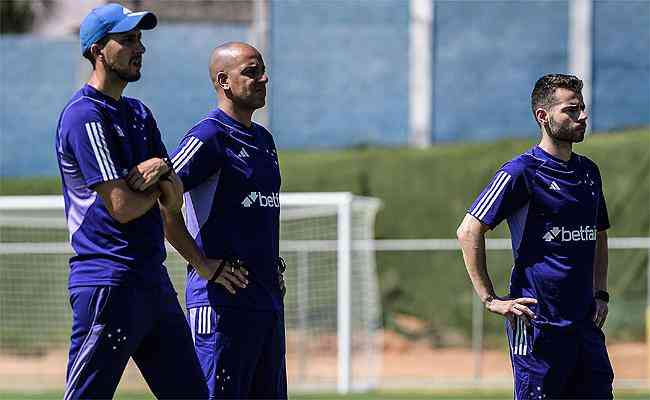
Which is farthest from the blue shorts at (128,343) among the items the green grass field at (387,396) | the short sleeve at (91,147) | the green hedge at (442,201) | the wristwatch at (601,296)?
the green hedge at (442,201)

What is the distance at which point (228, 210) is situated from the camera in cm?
571

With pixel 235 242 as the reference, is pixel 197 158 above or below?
above

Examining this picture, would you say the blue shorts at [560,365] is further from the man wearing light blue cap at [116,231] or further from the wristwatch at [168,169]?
the wristwatch at [168,169]

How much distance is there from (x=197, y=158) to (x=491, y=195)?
1.43m

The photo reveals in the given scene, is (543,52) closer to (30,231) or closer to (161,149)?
(30,231)

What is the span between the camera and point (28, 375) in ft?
55.9

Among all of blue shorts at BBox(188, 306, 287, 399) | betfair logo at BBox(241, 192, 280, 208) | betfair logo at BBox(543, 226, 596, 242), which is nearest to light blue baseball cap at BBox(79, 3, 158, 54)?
betfair logo at BBox(241, 192, 280, 208)

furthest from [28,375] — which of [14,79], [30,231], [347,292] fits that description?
[14,79]

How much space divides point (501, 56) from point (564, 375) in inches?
744

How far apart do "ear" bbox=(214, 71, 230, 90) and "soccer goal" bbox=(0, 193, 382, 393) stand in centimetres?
823

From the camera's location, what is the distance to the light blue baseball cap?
516cm

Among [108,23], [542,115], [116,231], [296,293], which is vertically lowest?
[296,293]

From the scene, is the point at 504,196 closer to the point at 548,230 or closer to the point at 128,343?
the point at 548,230

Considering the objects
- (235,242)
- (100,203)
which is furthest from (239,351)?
(100,203)
